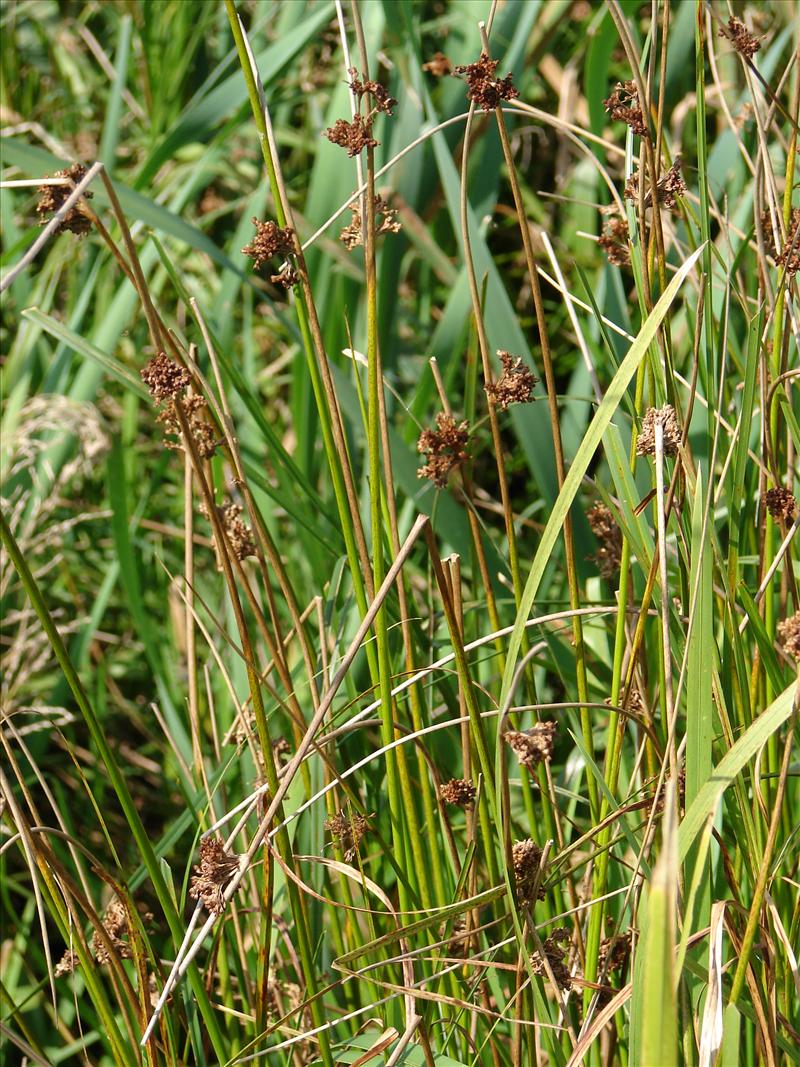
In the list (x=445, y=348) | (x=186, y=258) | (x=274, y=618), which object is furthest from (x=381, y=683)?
(x=186, y=258)

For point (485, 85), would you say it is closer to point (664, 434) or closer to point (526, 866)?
point (664, 434)

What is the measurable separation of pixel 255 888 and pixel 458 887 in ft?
0.66

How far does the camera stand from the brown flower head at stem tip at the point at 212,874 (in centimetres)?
48

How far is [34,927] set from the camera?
1152 mm

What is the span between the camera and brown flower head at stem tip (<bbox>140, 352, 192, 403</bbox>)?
49 centimetres

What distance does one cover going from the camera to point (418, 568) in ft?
A: 3.87

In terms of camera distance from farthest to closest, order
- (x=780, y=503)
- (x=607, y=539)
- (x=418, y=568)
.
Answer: (x=418, y=568) → (x=607, y=539) → (x=780, y=503)

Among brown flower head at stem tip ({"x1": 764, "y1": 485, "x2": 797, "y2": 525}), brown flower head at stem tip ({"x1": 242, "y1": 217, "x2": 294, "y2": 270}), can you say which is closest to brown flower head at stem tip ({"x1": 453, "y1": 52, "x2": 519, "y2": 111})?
brown flower head at stem tip ({"x1": 242, "y1": 217, "x2": 294, "y2": 270})

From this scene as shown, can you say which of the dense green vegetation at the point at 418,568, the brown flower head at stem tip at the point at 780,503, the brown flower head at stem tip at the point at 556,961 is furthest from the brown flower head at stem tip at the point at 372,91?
the brown flower head at stem tip at the point at 556,961

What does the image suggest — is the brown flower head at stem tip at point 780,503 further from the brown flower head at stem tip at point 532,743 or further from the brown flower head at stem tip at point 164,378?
the brown flower head at stem tip at point 164,378

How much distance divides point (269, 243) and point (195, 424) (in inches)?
4.8

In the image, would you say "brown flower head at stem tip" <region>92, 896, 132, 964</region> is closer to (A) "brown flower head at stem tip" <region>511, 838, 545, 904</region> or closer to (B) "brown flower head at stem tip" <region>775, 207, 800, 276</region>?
(A) "brown flower head at stem tip" <region>511, 838, 545, 904</region>

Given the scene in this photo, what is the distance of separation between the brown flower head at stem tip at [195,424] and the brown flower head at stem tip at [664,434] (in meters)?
0.20

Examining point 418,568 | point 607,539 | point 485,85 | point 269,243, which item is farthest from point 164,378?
point 418,568
